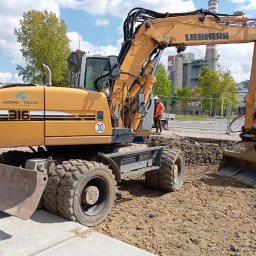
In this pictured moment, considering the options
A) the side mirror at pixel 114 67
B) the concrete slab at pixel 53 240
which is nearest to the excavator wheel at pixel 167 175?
the side mirror at pixel 114 67

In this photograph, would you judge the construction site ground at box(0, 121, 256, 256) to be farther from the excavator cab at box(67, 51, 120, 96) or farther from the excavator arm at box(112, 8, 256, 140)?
the excavator cab at box(67, 51, 120, 96)

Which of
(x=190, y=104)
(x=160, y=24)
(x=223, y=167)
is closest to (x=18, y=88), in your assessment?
(x=160, y=24)

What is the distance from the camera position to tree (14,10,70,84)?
2647cm

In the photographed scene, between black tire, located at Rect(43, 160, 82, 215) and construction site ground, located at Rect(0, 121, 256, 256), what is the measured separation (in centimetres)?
72

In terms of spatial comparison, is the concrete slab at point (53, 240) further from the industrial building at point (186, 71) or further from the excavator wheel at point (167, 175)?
the industrial building at point (186, 71)

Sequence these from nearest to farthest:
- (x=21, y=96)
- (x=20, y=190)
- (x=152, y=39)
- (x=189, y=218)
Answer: (x=20, y=190) → (x=21, y=96) → (x=189, y=218) → (x=152, y=39)

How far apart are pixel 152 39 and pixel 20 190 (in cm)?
369

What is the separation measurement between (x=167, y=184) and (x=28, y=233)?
322cm

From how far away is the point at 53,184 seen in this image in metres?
5.14

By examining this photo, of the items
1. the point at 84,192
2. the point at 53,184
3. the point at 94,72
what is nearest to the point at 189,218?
the point at 84,192


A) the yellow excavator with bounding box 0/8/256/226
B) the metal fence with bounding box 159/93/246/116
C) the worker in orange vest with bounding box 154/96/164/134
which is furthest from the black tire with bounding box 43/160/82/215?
the metal fence with bounding box 159/93/246/116

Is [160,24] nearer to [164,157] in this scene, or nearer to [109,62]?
[109,62]

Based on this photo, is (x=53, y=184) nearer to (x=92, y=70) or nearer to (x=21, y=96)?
(x=21, y=96)

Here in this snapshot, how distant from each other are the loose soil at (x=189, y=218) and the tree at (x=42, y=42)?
2007 cm
